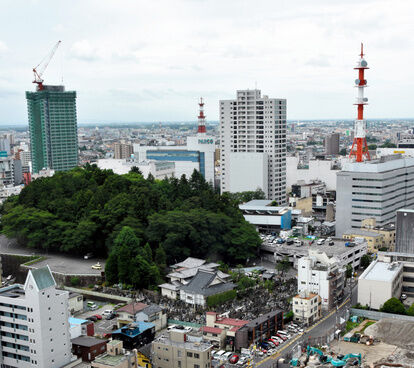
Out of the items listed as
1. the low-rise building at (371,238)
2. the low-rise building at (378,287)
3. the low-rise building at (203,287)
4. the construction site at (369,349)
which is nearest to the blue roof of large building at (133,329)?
the low-rise building at (203,287)

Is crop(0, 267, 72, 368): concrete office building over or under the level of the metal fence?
over

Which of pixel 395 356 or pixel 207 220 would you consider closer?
pixel 395 356

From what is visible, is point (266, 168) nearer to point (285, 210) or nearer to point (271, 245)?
point (285, 210)

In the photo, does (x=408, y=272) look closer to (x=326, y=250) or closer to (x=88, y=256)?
(x=326, y=250)

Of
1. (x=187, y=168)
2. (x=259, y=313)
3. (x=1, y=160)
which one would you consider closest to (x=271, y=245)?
(x=259, y=313)

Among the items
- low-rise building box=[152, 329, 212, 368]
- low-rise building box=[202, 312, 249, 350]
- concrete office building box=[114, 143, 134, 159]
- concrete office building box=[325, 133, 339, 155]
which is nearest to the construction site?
low-rise building box=[202, 312, 249, 350]

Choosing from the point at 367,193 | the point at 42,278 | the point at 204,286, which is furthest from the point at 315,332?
the point at 367,193

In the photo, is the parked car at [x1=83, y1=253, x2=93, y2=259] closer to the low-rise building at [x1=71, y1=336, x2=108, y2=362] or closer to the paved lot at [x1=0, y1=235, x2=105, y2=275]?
the paved lot at [x1=0, y1=235, x2=105, y2=275]
